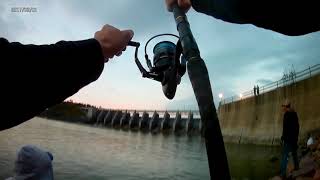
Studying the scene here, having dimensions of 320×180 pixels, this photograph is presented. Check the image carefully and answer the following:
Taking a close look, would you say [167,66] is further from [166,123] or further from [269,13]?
[166,123]

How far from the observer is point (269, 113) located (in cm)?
2828

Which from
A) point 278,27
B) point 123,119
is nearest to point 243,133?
point 278,27

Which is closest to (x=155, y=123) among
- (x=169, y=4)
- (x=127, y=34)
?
(x=169, y=4)

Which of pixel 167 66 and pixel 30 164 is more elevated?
pixel 167 66

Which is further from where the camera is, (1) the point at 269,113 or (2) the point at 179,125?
(2) the point at 179,125

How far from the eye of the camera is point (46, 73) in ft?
3.39

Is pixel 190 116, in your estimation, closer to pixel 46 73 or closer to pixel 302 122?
pixel 302 122

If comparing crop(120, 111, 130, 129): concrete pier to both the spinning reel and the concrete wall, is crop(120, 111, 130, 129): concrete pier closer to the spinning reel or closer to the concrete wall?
the concrete wall

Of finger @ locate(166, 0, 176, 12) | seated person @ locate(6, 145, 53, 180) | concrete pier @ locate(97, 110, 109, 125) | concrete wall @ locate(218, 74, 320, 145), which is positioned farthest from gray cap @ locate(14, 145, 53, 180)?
concrete pier @ locate(97, 110, 109, 125)

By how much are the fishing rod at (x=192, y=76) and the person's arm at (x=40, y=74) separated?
0.46 m

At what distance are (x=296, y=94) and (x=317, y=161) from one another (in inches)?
470

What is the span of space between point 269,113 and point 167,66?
1077 inches

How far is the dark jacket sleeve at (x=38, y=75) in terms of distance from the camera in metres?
0.99

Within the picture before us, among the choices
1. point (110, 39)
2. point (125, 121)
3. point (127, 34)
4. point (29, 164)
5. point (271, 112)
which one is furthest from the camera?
point (125, 121)
